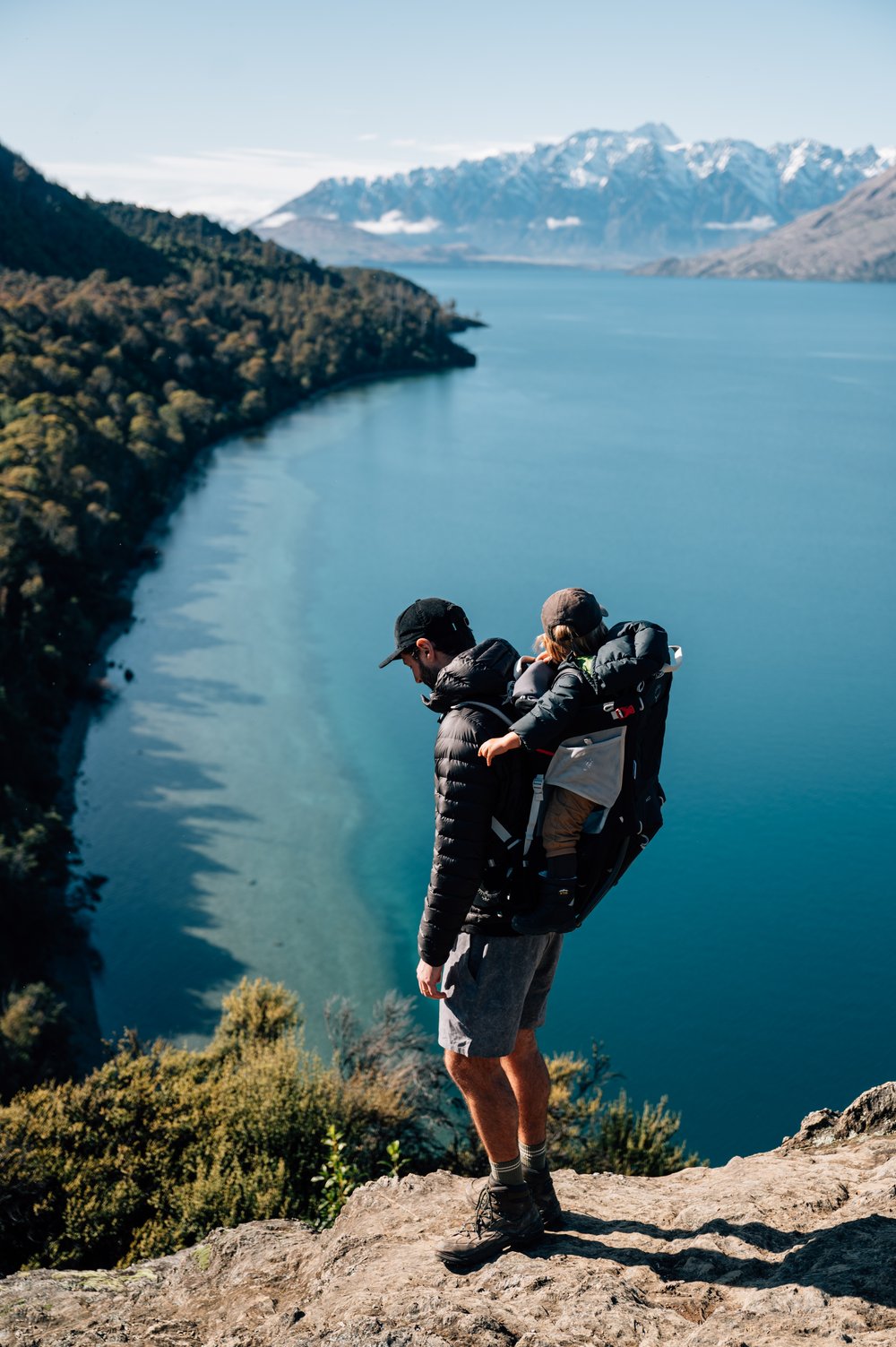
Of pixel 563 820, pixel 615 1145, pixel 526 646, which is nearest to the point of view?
pixel 563 820

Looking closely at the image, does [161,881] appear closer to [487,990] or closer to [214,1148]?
[214,1148]

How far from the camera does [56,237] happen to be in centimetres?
8538

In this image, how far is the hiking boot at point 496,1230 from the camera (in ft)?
14.3

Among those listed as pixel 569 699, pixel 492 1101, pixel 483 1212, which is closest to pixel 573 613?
pixel 569 699

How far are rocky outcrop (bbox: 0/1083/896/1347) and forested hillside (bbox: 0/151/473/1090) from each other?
14635 millimetres

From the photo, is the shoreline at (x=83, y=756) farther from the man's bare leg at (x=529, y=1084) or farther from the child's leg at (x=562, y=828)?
the child's leg at (x=562, y=828)

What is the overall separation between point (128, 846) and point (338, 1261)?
2314 cm

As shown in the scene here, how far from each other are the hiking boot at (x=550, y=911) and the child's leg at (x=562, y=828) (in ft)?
0.11

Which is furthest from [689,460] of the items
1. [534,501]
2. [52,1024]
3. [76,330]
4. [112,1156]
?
[112,1156]

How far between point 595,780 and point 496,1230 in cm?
208

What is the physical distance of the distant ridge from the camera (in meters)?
78.4

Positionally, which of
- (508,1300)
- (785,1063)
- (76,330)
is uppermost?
(76,330)

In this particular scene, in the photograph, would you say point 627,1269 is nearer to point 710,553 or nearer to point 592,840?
point 592,840

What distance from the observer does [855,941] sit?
76.0 feet
